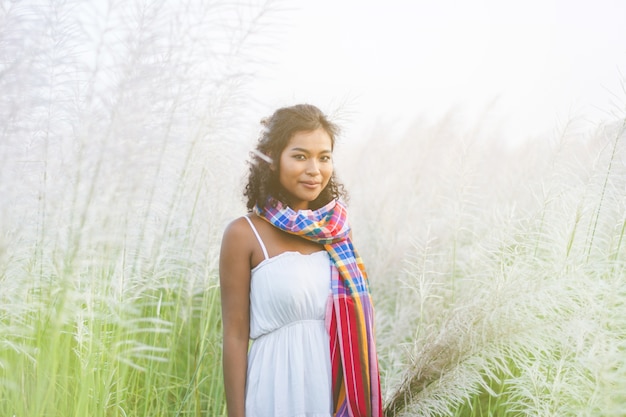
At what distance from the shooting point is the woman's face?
2.00 meters

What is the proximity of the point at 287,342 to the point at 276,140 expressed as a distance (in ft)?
1.96

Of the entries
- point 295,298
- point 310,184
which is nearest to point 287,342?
point 295,298

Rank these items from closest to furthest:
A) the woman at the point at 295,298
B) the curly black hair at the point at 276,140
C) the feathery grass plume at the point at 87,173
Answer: the feathery grass plume at the point at 87,173 < the woman at the point at 295,298 < the curly black hair at the point at 276,140

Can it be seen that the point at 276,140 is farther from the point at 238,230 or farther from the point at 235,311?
the point at 235,311

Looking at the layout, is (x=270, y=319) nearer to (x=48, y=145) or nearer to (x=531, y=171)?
(x=48, y=145)

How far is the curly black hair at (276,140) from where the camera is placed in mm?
2029

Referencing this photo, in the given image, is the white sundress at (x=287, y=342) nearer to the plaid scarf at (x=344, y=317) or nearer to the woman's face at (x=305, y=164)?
the plaid scarf at (x=344, y=317)

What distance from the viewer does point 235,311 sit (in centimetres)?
194

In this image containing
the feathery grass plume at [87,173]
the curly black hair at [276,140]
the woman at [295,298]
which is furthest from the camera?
the curly black hair at [276,140]

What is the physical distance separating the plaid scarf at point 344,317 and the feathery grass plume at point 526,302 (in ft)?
0.35

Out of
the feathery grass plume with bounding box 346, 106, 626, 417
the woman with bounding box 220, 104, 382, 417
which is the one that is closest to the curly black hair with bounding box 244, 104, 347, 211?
the woman with bounding box 220, 104, 382, 417

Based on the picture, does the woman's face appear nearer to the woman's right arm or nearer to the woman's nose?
the woman's nose

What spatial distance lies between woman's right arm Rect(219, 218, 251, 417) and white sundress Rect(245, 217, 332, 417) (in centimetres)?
3

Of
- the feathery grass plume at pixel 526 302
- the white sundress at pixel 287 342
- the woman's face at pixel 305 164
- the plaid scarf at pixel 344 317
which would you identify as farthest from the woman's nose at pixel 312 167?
the feathery grass plume at pixel 526 302
